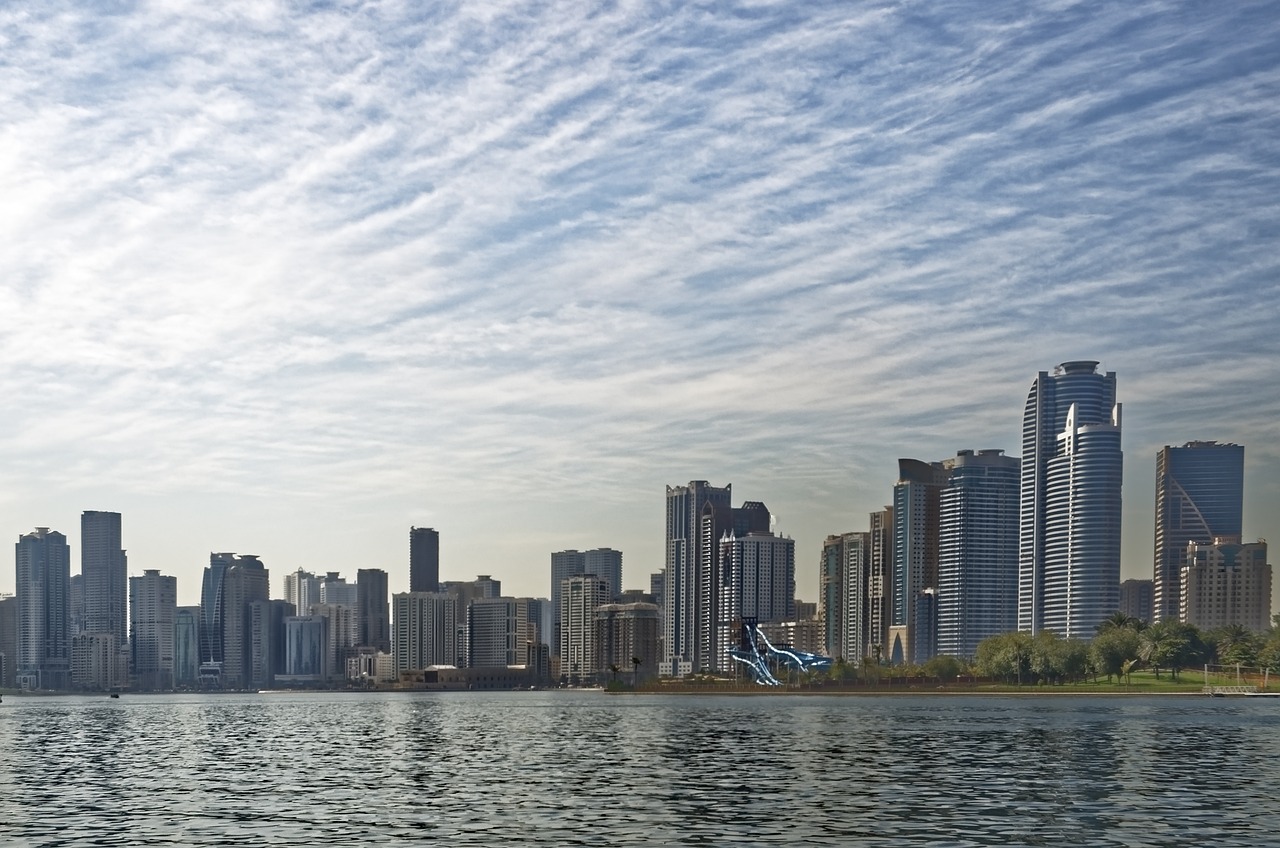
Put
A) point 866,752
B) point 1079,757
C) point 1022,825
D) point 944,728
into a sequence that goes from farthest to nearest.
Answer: point 944,728
point 866,752
point 1079,757
point 1022,825

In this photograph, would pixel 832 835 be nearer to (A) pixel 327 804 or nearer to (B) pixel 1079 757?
(A) pixel 327 804

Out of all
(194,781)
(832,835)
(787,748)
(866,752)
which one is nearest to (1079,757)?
(866,752)

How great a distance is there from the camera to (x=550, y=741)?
6550 inches

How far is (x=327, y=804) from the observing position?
9131cm

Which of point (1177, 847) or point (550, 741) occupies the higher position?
point (1177, 847)

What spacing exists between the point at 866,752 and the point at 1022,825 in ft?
Result: 195

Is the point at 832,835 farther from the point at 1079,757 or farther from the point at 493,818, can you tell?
the point at 1079,757

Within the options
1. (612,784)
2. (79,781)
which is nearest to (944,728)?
(612,784)

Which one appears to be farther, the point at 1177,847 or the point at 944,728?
the point at 944,728

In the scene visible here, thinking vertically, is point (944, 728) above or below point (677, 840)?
below

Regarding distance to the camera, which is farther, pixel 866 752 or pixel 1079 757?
pixel 866 752

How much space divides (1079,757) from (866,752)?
18502mm

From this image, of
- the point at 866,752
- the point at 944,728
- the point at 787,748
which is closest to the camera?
the point at 866,752

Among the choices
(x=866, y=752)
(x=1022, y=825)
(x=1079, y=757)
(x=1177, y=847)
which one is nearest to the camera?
(x=1177, y=847)
